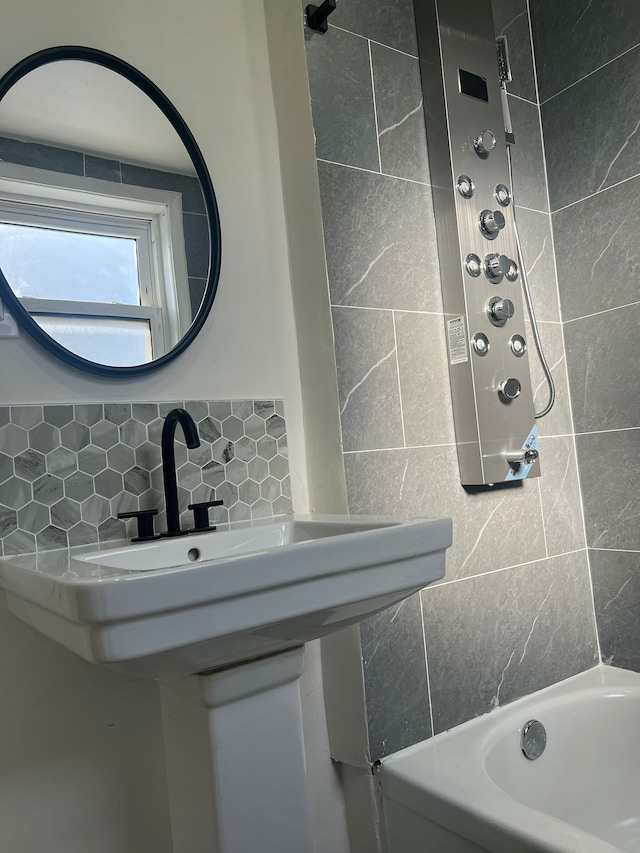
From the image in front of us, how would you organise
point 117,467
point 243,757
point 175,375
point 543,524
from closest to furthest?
point 243,757 → point 117,467 → point 175,375 → point 543,524

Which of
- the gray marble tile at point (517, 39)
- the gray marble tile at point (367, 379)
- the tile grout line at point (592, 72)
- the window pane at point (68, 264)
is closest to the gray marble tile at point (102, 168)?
the window pane at point (68, 264)

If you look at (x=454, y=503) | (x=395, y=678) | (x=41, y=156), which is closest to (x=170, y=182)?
(x=41, y=156)

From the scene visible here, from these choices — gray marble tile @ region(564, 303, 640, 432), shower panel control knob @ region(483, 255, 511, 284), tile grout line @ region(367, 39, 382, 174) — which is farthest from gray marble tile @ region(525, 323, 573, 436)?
tile grout line @ region(367, 39, 382, 174)

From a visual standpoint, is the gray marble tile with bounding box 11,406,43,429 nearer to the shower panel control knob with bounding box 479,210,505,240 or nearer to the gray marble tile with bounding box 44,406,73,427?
the gray marble tile with bounding box 44,406,73,427

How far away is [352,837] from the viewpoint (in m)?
1.53

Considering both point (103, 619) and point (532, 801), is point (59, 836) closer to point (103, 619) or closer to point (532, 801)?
point (103, 619)

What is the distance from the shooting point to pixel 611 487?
1.92 metres

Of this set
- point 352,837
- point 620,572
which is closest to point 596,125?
point 620,572

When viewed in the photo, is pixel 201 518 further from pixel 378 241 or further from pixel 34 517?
pixel 378 241

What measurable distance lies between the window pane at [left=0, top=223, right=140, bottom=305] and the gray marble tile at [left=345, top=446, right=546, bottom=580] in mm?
619

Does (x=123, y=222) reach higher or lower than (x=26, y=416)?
higher

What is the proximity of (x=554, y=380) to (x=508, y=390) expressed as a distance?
0.32 m

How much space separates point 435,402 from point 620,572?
0.75 metres

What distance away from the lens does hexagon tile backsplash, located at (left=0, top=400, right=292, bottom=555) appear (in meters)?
1.29
